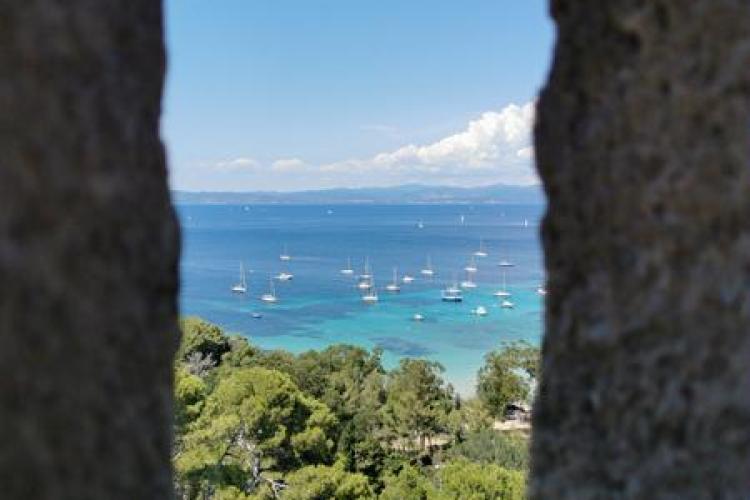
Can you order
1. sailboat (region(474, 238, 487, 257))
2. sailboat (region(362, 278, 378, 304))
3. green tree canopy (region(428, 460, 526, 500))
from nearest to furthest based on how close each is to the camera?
green tree canopy (region(428, 460, 526, 500)), sailboat (region(362, 278, 378, 304)), sailboat (region(474, 238, 487, 257))

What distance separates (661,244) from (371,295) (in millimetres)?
60005

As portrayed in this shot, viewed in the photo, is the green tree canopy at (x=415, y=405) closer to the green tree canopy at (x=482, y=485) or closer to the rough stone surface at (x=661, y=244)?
the green tree canopy at (x=482, y=485)

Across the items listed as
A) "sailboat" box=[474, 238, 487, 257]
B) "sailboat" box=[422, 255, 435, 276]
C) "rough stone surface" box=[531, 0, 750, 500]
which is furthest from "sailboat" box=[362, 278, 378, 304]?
"rough stone surface" box=[531, 0, 750, 500]

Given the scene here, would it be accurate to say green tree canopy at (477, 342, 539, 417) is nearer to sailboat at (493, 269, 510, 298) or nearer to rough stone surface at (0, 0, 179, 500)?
rough stone surface at (0, 0, 179, 500)

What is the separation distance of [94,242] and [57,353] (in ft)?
0.65

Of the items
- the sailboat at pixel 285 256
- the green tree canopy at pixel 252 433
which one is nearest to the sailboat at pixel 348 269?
the sailboat at pixel 285 256

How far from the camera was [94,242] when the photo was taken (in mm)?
1296

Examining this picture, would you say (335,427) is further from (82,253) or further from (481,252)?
(481,252)

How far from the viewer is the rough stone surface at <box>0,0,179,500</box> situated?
3.92 ft

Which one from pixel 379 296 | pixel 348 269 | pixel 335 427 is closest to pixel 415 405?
pixel 335 427

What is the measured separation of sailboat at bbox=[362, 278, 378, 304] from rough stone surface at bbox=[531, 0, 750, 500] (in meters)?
57.0

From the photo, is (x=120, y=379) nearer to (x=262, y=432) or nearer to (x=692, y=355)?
(x=692, y=355)

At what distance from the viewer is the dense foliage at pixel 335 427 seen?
11695 mm

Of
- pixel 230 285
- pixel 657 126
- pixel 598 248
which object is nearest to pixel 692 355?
pixel 598 248
